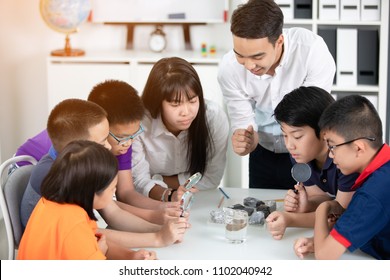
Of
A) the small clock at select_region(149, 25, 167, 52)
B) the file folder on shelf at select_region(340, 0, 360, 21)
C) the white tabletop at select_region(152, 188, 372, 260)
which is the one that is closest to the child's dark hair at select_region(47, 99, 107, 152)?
the white tabletop at select_region(152, 188, 372, 260)

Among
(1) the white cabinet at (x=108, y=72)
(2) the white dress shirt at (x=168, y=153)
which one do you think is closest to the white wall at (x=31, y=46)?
(1) the white cabinet at (x=108, y=72)

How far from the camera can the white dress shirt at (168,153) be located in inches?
76.3

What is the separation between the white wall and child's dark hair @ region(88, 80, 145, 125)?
6.34ft

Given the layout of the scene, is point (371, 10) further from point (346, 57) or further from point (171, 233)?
point (171, 233)

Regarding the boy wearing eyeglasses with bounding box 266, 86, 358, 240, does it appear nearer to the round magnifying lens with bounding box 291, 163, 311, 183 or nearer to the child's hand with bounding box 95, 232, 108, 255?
the round magnifying lens with bounding box 291, 163, 311, 183

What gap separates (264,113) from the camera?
222cm

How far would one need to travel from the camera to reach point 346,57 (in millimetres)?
3072

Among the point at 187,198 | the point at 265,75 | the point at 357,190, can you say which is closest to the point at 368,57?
the point at 265,75

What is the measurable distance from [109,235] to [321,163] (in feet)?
1.96

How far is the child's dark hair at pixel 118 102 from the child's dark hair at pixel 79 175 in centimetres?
38

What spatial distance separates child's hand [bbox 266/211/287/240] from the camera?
1.53m

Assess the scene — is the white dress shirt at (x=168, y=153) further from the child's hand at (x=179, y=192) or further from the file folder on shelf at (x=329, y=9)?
the file folder on shelf at (x=329, y=9)

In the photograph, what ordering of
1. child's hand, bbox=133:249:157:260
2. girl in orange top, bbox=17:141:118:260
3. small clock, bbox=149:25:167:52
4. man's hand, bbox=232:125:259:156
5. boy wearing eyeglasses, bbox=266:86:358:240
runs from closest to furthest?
girl in orange top, bbox=17:141:118:260
child's hand, bbox=133:249:157:260
boy wearing eyeglasses, bbox=266:86:358:240
man's hand, bbox=232:125:259:156
small clock, bbox=149:25:167:52
